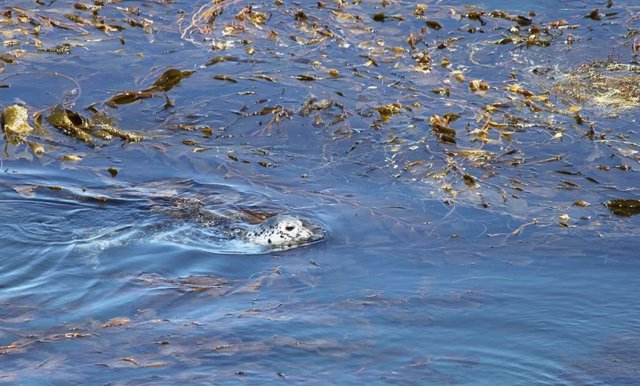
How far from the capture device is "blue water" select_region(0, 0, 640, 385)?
517 cm

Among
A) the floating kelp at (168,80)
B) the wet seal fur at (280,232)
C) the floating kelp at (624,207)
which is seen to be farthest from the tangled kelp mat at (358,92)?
the wet seal fur at (280,232)

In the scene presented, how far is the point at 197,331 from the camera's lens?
5289 millimetres

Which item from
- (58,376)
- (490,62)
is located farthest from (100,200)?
(490,62)

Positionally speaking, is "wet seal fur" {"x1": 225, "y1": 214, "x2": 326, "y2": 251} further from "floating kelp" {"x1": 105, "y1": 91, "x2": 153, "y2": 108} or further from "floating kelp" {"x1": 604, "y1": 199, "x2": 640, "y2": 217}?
"floating kelp" {"x1": 105, "y1": 91, "x2": 153, "y2": 108}

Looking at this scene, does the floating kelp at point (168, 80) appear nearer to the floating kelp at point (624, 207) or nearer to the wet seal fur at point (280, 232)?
the wet seal fur at point (280, 232)

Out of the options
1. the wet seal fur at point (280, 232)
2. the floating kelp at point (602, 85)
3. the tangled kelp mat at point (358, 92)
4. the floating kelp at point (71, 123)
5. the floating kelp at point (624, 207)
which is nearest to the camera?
the wet seal fur at point (280, 232)

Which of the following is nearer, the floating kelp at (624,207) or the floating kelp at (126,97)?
the floating kelp at (624,207)

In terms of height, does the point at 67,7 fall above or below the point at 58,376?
above

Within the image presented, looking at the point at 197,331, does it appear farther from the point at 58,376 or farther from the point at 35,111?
the point at 35,111

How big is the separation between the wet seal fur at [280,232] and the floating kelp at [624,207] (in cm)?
188

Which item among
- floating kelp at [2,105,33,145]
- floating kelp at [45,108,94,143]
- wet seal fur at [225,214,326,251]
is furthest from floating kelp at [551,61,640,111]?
floating kelp at [2,105,33,145]

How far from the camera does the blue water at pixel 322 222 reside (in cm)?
517

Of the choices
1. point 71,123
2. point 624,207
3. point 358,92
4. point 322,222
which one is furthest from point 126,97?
point 624,207

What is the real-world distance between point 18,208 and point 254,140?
1890mm
